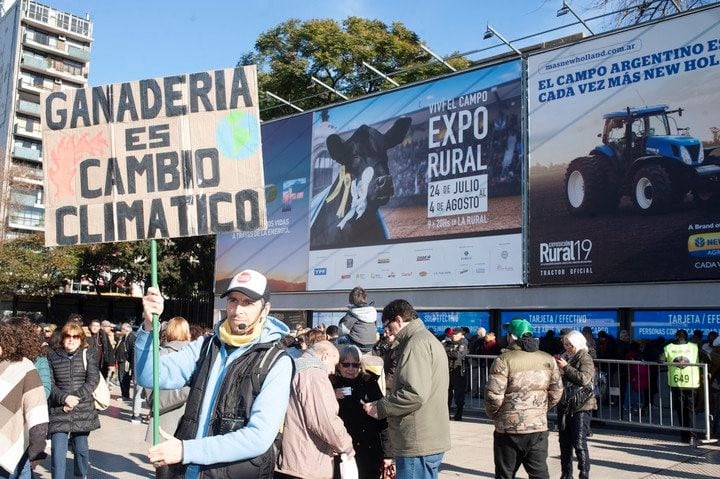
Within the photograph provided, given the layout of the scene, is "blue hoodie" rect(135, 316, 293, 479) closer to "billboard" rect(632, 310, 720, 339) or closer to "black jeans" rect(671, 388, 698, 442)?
"black jeans" rect(671, 388, 698, 442)

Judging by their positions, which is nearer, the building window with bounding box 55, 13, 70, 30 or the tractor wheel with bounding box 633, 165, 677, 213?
the tractor wheel with bounding box 633, 165, 677, 213

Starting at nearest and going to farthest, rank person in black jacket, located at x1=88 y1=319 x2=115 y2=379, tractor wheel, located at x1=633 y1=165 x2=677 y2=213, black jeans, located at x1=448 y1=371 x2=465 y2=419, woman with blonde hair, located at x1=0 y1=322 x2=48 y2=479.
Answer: woman with blonde hair, located at x1=0 y1=322 x2=48 y2=479 < black jeans, located at x1=448 y1=371 x2=465 y2=419 < person in black jacket, located at x1=88 y1=319 x2=115 y2=379 < tractor wheel, located at x1=633 y1=165 x2=677 y2=213

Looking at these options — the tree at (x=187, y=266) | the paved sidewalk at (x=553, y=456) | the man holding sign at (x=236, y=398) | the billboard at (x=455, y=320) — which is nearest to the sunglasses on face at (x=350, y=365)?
the man holding sign at (x=236, y=398)

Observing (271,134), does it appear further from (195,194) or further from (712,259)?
(195,194)

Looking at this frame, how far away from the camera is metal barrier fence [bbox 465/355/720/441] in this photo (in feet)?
37.7

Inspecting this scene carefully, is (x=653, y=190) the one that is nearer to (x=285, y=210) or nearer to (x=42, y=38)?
(x=285, y=210)

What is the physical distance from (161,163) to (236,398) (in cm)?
161

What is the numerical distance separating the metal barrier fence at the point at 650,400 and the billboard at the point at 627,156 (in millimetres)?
5001

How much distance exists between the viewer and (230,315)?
3479 millimetres

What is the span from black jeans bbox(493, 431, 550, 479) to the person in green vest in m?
5.90

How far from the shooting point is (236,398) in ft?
10.8

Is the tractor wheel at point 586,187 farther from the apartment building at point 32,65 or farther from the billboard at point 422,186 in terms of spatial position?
the apartment building at point 32,65

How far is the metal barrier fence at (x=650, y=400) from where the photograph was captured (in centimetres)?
1149

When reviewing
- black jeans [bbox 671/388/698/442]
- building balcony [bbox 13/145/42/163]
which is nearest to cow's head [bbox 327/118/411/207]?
black jeans [bbox 671/388/698/442]
